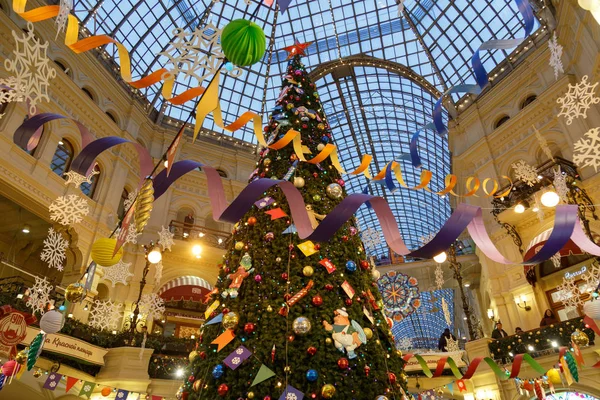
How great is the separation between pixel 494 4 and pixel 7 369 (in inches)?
803

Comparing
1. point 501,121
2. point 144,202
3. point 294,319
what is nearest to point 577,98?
point 294,319

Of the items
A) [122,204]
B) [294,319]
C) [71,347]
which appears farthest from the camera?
[122,204]

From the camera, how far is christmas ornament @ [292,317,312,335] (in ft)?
11.1

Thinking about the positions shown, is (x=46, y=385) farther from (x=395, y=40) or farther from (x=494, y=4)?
(x=395, y=40)

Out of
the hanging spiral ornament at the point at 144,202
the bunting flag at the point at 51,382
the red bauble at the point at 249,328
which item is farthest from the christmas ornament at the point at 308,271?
the bunting flag at the point at 51,382

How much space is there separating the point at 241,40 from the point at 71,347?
10.6 metres

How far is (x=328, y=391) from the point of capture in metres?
3.11

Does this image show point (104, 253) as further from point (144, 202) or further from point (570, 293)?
point (570, 293)

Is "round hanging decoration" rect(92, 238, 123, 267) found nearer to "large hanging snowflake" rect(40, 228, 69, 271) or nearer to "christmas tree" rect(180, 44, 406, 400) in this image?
"christmas tree" rect(180, 44, 406, 400)

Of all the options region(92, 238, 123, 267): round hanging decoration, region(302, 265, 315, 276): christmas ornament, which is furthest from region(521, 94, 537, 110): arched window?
region(92, 238, 123, 267): round hanging decoration

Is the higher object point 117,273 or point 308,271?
point 117,273

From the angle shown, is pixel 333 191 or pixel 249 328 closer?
pixel 249 328

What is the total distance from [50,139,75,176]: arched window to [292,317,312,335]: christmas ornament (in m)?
12.8

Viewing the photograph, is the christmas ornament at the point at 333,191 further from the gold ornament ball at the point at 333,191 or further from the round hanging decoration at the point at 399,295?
the round hanging decoration at the point at 399,295
